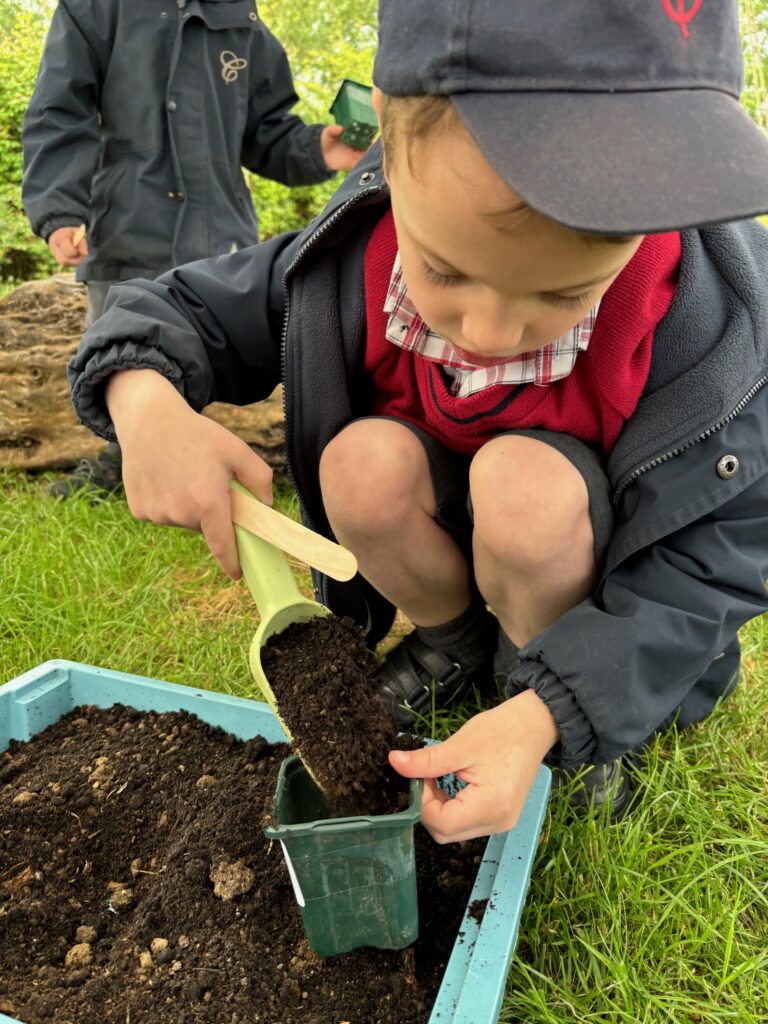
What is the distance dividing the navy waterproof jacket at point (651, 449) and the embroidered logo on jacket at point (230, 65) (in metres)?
1.62

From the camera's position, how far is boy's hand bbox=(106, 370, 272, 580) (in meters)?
1.17

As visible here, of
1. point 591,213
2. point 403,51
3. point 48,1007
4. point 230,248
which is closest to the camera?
point 591,213

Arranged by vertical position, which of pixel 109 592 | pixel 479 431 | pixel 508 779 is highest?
pixel 479 431

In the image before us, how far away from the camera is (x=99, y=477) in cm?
272

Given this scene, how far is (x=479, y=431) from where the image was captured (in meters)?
1.48

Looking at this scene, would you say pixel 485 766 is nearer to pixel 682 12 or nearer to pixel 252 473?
pixel 252 473

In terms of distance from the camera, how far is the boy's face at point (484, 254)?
2.84 feet

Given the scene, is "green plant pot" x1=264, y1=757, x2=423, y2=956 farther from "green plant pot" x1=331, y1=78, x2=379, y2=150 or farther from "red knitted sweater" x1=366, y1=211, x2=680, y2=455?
"green plant pot" x1=331, y1=78, x2=379, y2=150

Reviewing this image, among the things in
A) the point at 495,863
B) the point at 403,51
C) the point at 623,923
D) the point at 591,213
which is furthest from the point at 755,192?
the point at 623,923

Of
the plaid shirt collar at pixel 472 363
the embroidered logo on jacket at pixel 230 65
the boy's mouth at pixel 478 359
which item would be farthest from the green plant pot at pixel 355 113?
the boy's mouth at pixel 478 359

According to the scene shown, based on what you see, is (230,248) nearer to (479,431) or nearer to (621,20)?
(479,431)

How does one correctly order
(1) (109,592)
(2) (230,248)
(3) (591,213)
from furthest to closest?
(2) (230,248) < (1) (109,592) < (3) (591,213)

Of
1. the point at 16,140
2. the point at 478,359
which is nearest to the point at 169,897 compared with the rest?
the point at 478,359

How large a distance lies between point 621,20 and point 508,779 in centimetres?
82
